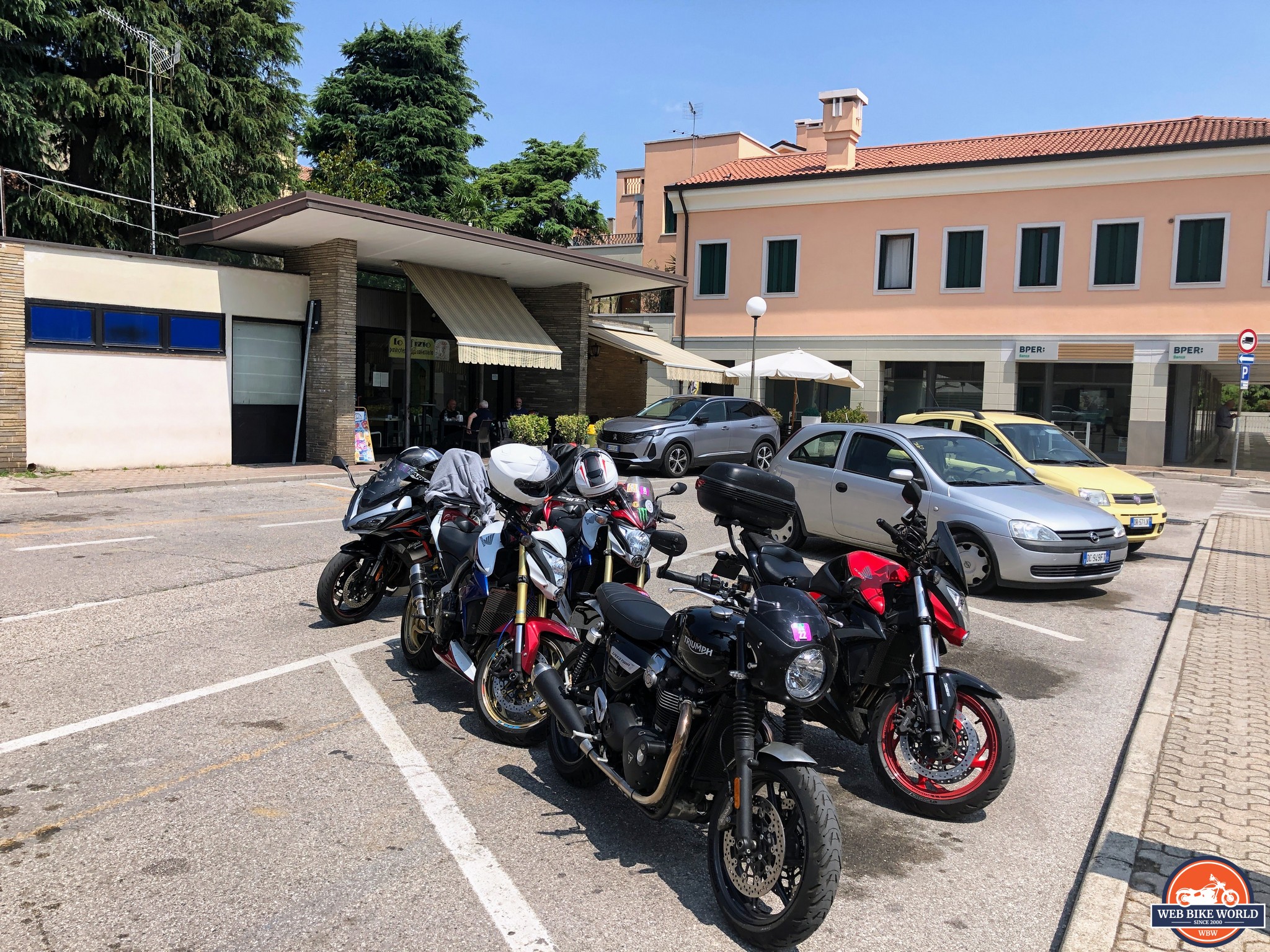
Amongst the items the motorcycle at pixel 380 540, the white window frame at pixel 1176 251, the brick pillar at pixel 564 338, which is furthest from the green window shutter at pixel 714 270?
the motorcycle at pixel 380 540

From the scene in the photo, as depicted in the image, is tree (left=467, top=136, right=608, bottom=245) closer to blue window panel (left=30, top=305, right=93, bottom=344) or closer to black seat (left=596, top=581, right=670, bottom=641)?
→ blue window panel (left=30, top=305, right=93, bottom=344)

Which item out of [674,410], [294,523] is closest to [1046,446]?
[294,523]

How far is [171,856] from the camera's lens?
3.47 meters

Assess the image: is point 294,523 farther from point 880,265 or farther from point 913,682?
point 880,265

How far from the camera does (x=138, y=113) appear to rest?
2409cm

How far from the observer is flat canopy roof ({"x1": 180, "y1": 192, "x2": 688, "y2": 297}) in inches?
617

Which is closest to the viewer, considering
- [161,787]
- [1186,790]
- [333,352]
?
[161,787]

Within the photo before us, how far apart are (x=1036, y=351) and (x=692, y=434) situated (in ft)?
40.2

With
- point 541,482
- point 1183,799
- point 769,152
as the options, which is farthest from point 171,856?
point 769,152

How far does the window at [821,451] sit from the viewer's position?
10.1 metres

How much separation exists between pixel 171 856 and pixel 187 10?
2835cm

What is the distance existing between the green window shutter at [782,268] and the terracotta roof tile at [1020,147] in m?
2.05

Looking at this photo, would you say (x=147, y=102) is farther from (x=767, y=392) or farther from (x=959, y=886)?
(x=959, y=886)

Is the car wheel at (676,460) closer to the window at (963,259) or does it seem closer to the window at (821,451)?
the window at (821,451)
